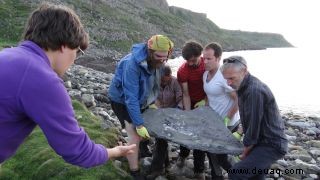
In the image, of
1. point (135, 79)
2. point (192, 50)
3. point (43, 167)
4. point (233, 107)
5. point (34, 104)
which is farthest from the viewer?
point (233, 107)

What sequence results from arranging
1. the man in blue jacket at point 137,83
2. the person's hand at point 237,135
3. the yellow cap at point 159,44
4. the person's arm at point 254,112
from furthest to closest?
the person's hand at point 237,135 < the man in blue jacket at point 137,83 < the yellow cap at point 159,44 < the person's arm at point 254,112

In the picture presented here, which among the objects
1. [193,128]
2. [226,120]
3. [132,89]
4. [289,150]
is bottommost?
[289,150]

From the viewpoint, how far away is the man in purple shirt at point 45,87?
3133 millimetres

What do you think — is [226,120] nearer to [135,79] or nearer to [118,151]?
[135,79]

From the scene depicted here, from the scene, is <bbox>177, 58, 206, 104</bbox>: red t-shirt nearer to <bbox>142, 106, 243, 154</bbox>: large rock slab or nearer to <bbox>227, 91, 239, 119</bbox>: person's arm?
<bbox>142, 106, 243, 154</bbox>: large rock slab

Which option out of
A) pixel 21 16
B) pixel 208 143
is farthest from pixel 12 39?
pixel 208 143

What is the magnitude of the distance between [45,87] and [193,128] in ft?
16.7

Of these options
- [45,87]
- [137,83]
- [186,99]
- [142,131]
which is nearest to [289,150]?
[186,99]

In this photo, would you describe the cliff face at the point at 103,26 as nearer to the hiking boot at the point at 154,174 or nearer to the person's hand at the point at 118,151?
the hiking boot at the point at 154,174

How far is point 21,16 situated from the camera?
5288 centimetres

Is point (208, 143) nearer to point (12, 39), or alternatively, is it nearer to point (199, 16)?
point (12, 39)

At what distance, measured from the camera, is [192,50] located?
7.82m

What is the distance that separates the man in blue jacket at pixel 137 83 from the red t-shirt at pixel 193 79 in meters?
0.59

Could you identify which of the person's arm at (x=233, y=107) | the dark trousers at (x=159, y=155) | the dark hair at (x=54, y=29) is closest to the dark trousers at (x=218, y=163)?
the person's arm at (x=233, y=107)
